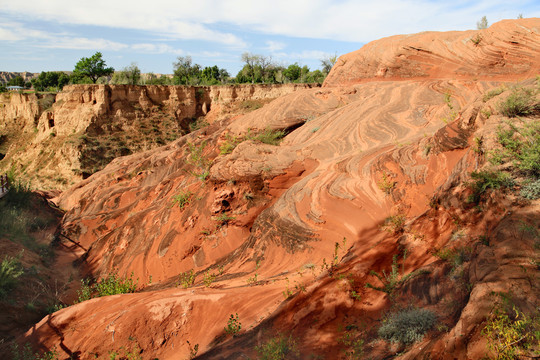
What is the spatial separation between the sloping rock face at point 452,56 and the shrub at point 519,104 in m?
8.04

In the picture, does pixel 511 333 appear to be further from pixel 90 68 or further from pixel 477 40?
pixel 90 68

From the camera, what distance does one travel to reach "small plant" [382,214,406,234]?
570 cm

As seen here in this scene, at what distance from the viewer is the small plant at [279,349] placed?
12.4 feet

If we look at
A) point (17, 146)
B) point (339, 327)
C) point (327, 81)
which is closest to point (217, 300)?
point (339, 327)

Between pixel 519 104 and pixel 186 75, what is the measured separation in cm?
4953

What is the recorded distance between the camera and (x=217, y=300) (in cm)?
536

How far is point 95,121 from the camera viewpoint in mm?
30734

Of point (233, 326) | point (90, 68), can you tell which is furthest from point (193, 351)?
point (90, 68)

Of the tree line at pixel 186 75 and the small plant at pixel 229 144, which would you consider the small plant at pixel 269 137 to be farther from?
the tree line at pixel 186 75

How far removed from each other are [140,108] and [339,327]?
33.9 meters

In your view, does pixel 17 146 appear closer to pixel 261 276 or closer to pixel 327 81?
pixel 327 81

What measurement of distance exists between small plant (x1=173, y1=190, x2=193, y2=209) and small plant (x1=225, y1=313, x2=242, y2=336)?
5.90 metres

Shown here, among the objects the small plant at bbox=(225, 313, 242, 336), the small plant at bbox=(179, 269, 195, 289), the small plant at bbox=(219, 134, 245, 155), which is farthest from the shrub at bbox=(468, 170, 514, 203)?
the small plant at bbox=(219, 134, 245, 155)

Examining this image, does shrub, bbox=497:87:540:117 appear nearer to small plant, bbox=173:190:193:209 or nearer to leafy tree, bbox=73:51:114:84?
small plant, bbox=173:190:193:209
